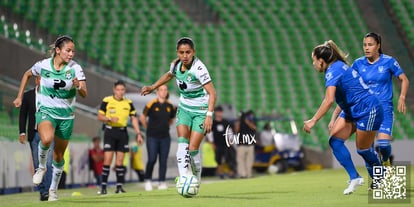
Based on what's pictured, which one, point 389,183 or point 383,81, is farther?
point 383,81

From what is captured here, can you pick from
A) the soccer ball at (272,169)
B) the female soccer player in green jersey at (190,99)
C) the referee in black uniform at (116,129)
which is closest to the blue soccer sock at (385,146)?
the female soccer player in green jersey at (190,99)

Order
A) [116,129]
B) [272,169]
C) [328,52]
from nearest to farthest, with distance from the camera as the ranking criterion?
[328,52], [116,129], [272,169]

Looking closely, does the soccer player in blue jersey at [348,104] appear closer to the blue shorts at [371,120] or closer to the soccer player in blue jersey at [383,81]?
the blue shorts at [371,120]

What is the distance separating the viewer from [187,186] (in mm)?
12102

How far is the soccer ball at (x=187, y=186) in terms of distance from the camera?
12.1 metres

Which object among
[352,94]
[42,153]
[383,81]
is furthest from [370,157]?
[42,153]

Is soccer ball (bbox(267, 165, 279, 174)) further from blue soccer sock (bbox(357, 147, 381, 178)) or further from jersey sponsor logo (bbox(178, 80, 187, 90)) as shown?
jersey sponsor logo (bbox(178, 80, 187, 90))

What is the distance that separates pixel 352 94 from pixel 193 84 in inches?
85.0

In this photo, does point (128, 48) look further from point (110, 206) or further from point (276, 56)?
point (110, 206)

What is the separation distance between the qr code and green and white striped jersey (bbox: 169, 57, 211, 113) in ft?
8.30

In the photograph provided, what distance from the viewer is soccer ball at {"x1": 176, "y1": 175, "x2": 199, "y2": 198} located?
12.1 meters

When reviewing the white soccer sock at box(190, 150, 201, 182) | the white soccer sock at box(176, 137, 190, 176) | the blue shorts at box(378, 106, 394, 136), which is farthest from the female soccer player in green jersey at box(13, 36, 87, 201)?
the blue shorts at box(378, 106, 394, 136)

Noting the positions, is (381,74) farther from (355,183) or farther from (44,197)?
(44,197)

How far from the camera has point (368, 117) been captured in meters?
12.0
